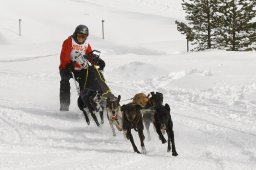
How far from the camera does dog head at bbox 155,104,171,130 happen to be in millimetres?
7436

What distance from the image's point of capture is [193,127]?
31.9 ft

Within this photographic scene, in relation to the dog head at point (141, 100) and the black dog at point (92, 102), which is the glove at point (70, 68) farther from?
the dog head at point (141, 100)

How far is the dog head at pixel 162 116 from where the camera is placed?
7.44 metres

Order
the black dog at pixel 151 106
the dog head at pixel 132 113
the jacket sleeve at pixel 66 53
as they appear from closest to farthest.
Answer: the dog head at pixel 132 113
the black dog at pixel 151 106
the jacket sleeve at pixel 66 53

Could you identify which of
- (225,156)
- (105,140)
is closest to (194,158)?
(225,156)

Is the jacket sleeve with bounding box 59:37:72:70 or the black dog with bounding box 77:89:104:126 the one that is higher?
the jacket sleeve with bounding box 59:37:72:70

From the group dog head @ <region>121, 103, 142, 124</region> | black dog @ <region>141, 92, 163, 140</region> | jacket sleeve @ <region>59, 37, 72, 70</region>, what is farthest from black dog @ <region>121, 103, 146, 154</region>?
jacket sleeve @ <region>59, 37, 72, 70</region>

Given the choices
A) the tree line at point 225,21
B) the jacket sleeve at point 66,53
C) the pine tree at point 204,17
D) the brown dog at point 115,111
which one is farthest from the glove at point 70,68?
the pine tree at point 204,17

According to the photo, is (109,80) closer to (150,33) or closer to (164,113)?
(164,113)

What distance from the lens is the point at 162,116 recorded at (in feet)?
24.5

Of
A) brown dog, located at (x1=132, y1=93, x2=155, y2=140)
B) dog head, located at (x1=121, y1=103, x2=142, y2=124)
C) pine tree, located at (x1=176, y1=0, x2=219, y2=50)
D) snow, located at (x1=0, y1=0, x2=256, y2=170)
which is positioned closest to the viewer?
snow, located at (x1=0, y1=0, x2=256, y2=170)

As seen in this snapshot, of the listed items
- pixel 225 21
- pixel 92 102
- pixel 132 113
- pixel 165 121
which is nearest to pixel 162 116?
pixel 165 121

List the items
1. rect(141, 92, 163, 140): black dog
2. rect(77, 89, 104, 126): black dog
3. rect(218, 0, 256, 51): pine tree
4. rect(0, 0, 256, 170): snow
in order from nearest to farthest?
rect(0, 0, 256, 170): snow < rect(141, 92, 163, 140): black dog < rect(77, 89, 104, 126): black dog < rect(218, 0, 256, 51): pine tree

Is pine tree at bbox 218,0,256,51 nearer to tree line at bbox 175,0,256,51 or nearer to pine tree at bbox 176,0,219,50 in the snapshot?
tree line at bbox 175,0,256,51
